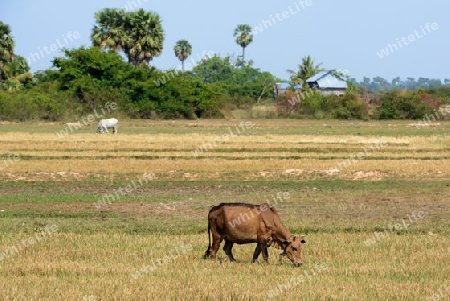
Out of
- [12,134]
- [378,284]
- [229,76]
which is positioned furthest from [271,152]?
[229,76]

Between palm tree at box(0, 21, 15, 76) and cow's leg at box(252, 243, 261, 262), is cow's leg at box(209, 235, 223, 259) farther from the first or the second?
palm tree at box(0, 21, 15, 76)

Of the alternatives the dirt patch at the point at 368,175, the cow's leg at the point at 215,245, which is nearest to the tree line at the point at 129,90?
the dirt patch at the point at 368,175

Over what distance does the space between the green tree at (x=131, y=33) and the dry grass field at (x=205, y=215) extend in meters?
38.0

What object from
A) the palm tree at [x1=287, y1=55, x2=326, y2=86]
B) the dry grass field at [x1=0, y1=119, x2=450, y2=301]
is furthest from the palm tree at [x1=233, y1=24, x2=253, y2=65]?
the dry grass field at [x1=0, y1=119, x2=450, y2=301]

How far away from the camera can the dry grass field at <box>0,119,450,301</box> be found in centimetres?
1018

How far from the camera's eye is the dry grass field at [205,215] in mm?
10180

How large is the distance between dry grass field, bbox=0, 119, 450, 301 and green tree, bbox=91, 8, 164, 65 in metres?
38.0

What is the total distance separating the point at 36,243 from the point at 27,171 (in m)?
12.8

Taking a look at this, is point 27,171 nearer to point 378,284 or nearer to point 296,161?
point 296,161

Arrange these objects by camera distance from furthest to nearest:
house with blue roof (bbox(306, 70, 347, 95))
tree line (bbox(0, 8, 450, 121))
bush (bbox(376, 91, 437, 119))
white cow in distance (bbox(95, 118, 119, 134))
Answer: house with blue roof (bbox(306, 70, 347, 95)), bush (bbox(376, 91, 437, 119)), tree line (bbox(0, 8, 450, 121)), white cow in distance (bbox(95, 118, 119, 134))

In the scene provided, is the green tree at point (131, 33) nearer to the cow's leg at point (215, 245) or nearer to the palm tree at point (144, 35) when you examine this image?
the palm tree at point (144, 35)

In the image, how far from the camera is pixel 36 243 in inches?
529

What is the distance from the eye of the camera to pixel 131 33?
7450 centimetres

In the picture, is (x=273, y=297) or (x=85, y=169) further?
(x=85, y=169)
